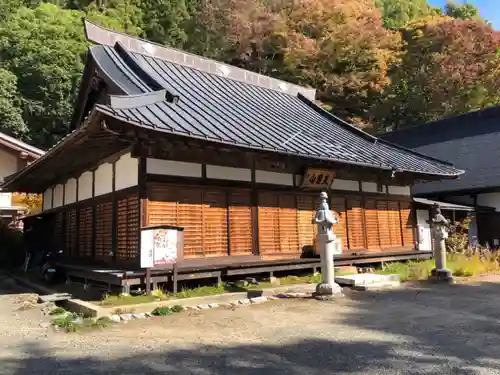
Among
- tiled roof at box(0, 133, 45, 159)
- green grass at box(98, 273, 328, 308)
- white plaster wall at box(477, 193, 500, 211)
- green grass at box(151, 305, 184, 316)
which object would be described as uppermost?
tiled roof at box(0, 133, 45, 159)

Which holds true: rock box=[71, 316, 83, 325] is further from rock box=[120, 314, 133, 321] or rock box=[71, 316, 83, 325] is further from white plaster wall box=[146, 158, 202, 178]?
white plaster wall box=[146, 158, 202, 178]

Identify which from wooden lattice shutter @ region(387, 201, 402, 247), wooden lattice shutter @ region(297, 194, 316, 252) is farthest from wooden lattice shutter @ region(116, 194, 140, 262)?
wooden lattice shutter @ region(387, 201, 402, 247)

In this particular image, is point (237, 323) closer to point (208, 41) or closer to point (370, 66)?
point (370, 66)

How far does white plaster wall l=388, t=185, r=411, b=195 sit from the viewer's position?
14.8 m

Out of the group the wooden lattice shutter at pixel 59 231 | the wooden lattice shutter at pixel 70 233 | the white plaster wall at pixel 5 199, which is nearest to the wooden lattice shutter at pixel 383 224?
the wooden lattice shutter at pixel 70 233

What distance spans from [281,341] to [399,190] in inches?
410

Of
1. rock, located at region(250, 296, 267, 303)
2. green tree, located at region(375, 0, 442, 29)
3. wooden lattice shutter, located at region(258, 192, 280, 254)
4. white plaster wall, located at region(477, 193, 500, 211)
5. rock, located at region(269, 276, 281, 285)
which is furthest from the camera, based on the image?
green tree, located at region(375, 0, 442, 29)

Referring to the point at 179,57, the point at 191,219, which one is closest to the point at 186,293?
the point at 191,219

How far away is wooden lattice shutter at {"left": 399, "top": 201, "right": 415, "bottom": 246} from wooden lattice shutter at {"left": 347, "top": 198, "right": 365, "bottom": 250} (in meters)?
2.25

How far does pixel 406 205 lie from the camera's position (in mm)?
15289

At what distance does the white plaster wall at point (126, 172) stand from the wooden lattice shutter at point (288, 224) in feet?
13.0

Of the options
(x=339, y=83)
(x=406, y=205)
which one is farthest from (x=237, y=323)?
(x=339, y=83)

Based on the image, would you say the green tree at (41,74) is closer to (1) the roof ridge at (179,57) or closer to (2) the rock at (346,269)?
(1) the roof ridge at (179,57)

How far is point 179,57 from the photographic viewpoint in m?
14.6
